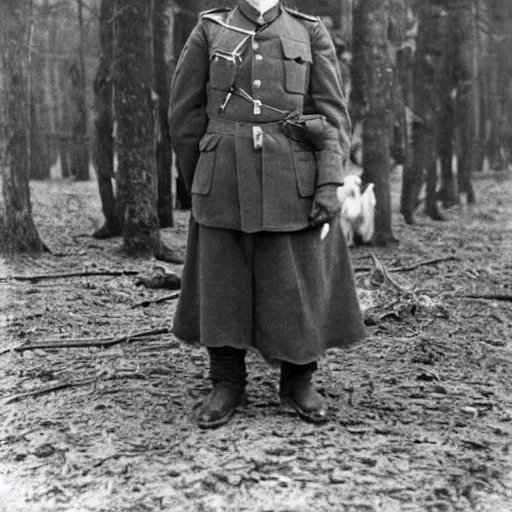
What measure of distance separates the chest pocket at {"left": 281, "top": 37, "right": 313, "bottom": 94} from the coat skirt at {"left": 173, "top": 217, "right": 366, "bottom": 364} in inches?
24.1

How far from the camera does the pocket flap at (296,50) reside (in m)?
3.38

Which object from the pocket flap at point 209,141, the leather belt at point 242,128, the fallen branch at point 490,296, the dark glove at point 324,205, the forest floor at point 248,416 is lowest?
the forest floor at point 248,416

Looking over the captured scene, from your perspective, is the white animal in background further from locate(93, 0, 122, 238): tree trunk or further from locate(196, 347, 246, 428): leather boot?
locate(196, 347, 246, 428): leather boot

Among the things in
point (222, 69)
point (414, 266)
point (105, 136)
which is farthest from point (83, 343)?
point (105, 136)

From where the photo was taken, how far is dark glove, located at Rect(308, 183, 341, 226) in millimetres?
3359

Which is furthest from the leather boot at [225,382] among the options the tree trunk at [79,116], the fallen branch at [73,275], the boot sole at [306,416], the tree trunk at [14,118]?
the tree trunk at [79,116]

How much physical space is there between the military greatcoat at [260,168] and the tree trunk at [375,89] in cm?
509

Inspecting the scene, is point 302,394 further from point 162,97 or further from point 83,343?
point 162,97

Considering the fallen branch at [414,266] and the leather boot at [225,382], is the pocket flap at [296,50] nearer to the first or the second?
the leather boot at [225,382]

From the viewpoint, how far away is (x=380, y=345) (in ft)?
16.1

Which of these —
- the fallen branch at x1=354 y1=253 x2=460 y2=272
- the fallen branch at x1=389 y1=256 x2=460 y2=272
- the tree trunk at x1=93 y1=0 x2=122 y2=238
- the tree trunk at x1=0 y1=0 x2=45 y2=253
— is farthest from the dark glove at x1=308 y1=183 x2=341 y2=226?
the tree trunk at x1=93 y1=0 x2=122 y2=238

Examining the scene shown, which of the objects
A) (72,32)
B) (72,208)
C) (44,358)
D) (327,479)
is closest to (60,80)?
(72,32)

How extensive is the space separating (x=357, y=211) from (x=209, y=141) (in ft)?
17.4

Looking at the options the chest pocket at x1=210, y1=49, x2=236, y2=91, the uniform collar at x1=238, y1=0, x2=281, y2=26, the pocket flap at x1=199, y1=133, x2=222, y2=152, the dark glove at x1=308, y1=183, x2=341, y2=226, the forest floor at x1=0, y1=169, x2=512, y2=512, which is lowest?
the forest floor at x1=0, y1=169, x2=512, y2=512
